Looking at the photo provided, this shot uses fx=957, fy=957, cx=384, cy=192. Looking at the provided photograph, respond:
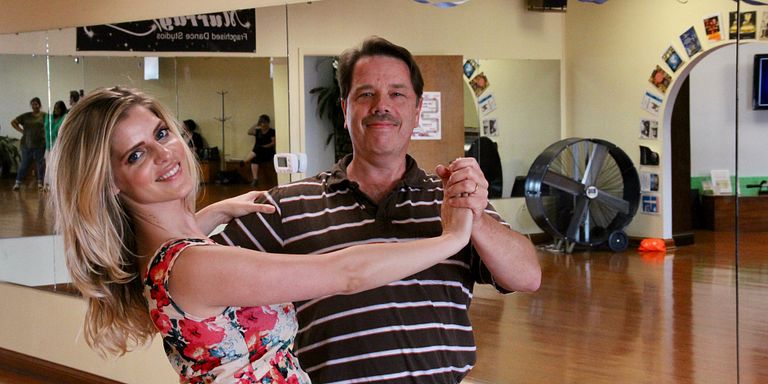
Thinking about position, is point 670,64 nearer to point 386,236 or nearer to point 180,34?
point 386,236

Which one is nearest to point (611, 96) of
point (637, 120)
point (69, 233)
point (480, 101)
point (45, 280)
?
point (637, 120)

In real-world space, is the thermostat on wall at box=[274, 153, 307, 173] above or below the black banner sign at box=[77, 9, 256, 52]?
below

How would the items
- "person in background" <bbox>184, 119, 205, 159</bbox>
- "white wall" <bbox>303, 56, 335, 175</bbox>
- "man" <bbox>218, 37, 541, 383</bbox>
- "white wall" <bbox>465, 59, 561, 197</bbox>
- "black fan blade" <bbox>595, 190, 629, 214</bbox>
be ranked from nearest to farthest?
1. "man" <bbox>218, 37, 541, 383</bbox>
2. "black fan blade" <bbox>595, 190, 629, 214</bbox>
3. "white wall" <bbox>465, 59, 561, 197</bbox>
4. "white wall" <bbox>303, 56, 335, 175</bbox>
5. "person in background" <bbox>184, 119, 205, 159</bbox>

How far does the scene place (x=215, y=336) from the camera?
2014mm

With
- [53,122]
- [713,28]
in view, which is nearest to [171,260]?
[713,28]

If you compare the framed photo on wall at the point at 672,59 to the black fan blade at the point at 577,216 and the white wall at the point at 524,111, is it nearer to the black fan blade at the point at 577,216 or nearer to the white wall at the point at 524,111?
the white wall at the point at 524,111

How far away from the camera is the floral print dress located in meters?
2.00

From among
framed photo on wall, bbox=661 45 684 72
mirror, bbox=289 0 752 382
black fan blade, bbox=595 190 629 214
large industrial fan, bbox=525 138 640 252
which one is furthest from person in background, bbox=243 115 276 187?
framed photo on wall, bbox=661 45 684 72

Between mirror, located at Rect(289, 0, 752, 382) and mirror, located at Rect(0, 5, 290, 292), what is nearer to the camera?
mirror, located at Rect(289, 0, 752, 382)

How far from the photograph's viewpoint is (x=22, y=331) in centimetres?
718

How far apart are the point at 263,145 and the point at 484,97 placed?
4.74 ft

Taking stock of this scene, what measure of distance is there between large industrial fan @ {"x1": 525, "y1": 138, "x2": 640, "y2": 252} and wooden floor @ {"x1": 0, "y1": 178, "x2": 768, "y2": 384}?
0.09 m

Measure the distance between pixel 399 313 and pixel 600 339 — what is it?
6.77 ft

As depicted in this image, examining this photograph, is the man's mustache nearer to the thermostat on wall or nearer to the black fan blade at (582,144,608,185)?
the black fan blade at (582,144,608,185)
